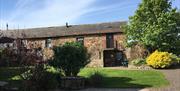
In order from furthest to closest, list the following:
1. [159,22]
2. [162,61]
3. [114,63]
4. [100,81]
→ [114,63], [159,22], [162,61], [100,81]

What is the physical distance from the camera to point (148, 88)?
19.4m

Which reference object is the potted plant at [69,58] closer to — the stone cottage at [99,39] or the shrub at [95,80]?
the shrub at [95,80]

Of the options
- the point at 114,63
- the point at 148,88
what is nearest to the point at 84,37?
the point at 114,63

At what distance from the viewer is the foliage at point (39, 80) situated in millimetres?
17609

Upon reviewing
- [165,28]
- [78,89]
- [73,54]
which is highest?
[165,28]

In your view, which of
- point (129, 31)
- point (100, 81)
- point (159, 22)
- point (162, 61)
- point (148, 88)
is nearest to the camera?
point (148, 88)

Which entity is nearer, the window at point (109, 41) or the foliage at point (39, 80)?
the foliage at point (39, 80)

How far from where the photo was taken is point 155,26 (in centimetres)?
3400

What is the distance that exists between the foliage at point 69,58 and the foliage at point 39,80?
2704 millimetres

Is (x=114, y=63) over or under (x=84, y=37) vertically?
under

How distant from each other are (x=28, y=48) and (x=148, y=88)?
6914 mm

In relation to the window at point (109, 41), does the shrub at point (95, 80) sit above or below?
below

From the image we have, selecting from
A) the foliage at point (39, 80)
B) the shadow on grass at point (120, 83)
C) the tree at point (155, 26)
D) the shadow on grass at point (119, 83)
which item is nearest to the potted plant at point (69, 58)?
the shadow on grass at point (119, 83)

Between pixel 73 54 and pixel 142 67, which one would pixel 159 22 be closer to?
pixel 142 67
